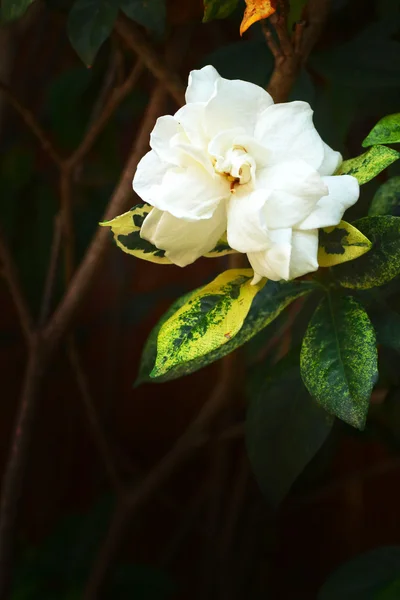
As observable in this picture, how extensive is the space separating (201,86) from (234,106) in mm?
32

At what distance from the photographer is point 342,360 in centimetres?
49

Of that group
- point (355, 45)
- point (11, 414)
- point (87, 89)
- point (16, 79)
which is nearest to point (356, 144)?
Answer: point (355, 45)

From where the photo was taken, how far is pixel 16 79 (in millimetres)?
1455

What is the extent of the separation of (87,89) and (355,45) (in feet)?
1.56

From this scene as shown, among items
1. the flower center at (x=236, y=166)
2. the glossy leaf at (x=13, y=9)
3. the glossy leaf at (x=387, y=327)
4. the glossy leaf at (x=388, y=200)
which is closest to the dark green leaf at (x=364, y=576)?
the glossy leaf at (x=387, y=327)

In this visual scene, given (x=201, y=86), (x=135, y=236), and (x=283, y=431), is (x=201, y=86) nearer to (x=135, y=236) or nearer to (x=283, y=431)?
(x=135, y=236)

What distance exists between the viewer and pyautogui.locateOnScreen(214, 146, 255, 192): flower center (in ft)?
1.40

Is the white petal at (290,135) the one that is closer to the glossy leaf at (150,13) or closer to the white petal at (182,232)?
the white petal at (182,232)

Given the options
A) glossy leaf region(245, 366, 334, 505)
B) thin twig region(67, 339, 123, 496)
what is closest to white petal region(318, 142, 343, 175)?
glossy leaf region(245, 366, 334, 505)

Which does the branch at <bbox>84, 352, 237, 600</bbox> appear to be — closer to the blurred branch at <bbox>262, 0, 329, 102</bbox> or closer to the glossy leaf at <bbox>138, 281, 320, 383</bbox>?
the glossy leaf at <bbox>138, 281, 320, 383</bbox>

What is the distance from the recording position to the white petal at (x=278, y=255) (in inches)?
16.3

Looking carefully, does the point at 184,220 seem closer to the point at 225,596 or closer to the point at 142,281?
the point at 225,596

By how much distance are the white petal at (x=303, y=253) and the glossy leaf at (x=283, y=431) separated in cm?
25

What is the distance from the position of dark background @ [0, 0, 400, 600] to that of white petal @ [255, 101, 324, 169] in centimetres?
36
